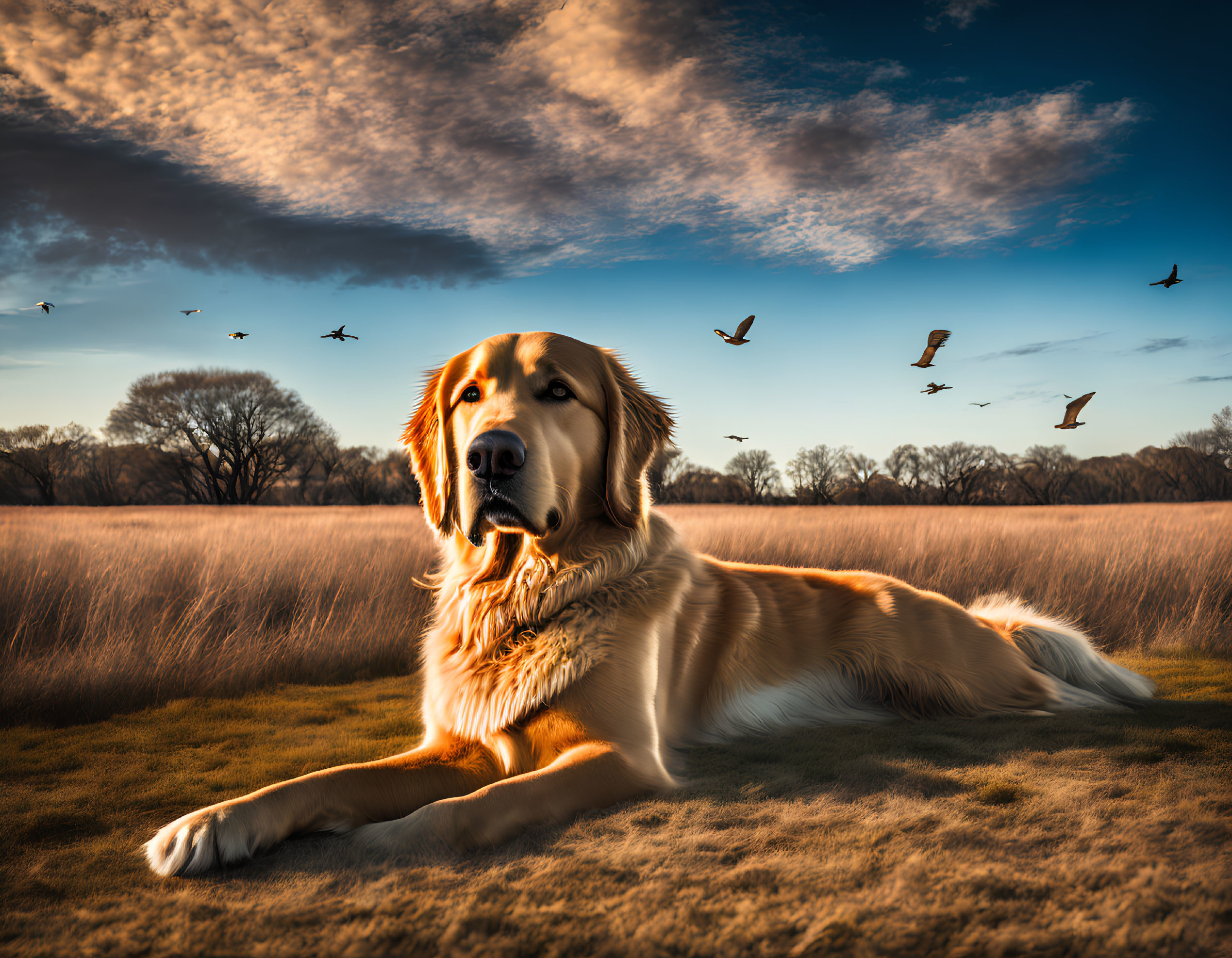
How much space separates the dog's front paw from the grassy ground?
5cm

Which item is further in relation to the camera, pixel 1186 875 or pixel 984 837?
pixel 984 837

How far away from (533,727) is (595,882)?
0.82m

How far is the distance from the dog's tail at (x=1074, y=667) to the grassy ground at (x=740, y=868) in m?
0.67

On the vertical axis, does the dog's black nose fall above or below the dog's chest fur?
above

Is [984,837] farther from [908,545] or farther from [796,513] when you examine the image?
[796,513]

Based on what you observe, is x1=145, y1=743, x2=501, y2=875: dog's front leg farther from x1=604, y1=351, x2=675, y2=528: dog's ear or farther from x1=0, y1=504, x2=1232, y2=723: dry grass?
x1=0, y1=504, x2=1232, y2=723: dry grass

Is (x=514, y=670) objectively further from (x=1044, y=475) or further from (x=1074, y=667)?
(x=1044, y=475)

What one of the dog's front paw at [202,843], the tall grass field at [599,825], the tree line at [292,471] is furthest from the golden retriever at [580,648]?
the tree line at [292,471]

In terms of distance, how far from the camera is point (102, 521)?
14703mm

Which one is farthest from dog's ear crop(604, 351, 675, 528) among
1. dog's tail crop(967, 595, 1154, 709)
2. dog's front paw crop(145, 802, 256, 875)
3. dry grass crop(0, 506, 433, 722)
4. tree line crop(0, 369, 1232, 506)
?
tree line crop(0, 369, 1232, 506)

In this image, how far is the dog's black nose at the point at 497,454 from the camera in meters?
2.43

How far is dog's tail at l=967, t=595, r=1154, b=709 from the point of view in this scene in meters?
3.57

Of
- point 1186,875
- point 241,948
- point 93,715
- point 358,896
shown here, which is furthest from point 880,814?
point 93,715

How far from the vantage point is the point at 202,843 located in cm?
189
